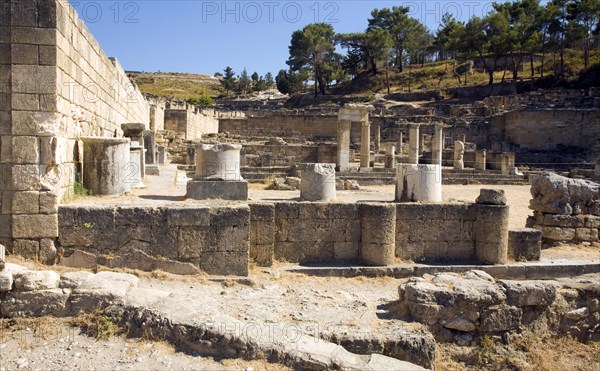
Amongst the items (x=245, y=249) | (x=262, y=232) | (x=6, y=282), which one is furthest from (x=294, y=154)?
(x=6, y=282)

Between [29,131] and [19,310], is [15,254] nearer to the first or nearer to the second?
[19,310]

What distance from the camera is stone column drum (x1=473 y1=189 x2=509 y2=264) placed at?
8.09 meters

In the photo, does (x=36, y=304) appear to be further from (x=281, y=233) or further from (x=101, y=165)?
(x=281, y=233)

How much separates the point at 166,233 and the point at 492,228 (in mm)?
5324

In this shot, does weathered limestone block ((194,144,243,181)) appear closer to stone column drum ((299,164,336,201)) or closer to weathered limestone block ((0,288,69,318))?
stone column drum ((299,164,336,201))

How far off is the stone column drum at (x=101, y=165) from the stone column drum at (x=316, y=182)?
10.1 feet

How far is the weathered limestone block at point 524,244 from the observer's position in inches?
337

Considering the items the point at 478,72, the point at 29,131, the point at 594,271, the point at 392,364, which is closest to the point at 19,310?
the point at 29,131

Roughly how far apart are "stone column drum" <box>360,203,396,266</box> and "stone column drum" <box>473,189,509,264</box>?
165 centimetres

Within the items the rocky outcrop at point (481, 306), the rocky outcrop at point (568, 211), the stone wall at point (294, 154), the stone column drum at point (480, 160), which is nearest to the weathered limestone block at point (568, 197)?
the rocky outcrop at point (568, 211)

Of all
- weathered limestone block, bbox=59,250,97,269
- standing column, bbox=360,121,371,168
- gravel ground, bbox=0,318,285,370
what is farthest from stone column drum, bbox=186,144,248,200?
standing column, bbox=360,121,371,168

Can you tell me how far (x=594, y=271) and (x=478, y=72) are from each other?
51785 mm

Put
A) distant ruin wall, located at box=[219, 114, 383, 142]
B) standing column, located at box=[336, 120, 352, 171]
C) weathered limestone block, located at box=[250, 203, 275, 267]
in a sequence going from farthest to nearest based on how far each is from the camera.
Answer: distant ruin wall, located at box=[219, 114, 383, 142], standing column, located at box=[336, 120, 352, 171], weathered limestone block, located at box=[250, 203, 275, 267]

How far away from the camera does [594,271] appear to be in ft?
28.0
